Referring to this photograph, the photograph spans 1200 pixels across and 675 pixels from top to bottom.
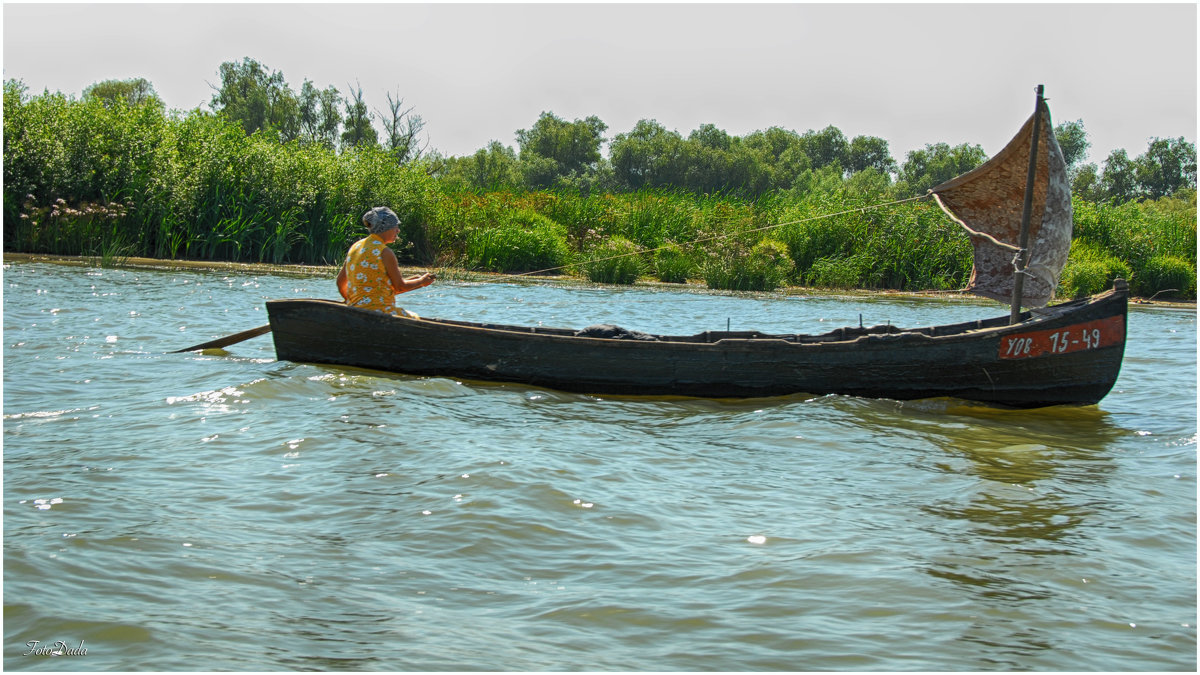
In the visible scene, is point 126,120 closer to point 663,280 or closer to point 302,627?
point 663,280

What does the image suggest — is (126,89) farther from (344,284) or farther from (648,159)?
(344,284)

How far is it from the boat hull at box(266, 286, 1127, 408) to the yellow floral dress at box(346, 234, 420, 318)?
25 centimetres

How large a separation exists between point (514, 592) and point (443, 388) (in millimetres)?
4227

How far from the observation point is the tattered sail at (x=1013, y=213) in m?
8.15

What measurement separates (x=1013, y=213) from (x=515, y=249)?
43.8ft

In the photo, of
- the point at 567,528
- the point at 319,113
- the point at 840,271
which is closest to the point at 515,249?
the point at 840,271

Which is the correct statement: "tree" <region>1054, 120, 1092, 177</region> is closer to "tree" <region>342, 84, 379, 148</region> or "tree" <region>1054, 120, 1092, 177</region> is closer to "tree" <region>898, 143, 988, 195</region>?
"tree" <region>898, 143, 988, 195</region>

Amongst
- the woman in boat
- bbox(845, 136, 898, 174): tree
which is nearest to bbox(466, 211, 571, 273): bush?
the woman in boat

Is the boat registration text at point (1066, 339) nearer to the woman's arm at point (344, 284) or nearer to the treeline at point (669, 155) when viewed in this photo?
the woman's arm at point (344, 284)

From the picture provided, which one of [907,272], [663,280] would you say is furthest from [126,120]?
[907,272]

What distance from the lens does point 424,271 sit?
63.2ft
